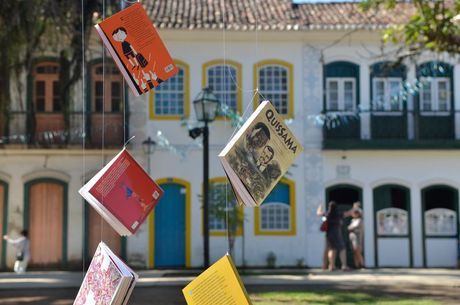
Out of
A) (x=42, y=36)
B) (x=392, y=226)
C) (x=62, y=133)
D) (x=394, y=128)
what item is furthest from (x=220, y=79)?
(x=392, y=226)

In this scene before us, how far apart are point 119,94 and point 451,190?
912cm

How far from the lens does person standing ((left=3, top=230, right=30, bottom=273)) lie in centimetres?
1719

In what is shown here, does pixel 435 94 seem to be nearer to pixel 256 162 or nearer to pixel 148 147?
pixel 148 147

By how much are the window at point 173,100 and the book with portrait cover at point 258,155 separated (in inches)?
592

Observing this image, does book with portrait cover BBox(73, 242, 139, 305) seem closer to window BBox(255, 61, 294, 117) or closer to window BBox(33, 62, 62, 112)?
window BBox(255, 61, 294, 117)

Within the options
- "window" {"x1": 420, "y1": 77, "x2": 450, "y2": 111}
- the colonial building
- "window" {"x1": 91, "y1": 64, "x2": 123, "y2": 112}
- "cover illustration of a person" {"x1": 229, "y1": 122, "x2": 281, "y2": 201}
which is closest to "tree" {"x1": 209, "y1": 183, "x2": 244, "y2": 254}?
the colonial building

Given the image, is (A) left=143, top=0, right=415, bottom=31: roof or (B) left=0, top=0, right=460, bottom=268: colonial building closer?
(B) left=0, top=0, right=460, bottom=268: colonial building

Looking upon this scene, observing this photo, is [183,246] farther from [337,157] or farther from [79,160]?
[337,157]

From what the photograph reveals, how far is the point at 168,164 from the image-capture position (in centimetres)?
1894

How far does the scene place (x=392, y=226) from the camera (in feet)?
62.1

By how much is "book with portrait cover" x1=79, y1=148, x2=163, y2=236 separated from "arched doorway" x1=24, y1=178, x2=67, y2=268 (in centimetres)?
1488

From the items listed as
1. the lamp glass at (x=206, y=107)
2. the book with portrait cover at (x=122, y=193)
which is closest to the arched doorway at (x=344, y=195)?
the lamp glass at (x=206, y=107)

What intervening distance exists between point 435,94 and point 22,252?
11.3m

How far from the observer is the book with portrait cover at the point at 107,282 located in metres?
3.82
